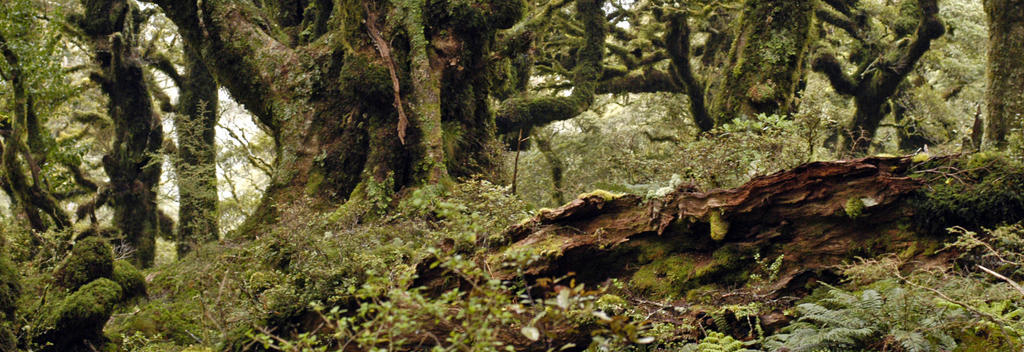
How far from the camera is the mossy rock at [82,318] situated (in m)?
5.70

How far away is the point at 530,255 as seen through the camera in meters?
3.08

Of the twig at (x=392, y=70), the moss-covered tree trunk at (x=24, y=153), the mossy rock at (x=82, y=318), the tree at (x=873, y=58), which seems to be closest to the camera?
the mossy rock at (x=82, y=318)

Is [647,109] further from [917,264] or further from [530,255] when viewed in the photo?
[530,255]

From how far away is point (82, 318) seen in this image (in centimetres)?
579

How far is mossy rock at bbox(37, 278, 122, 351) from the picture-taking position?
18.7 feet

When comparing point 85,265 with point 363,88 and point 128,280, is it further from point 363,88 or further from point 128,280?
point 363,88

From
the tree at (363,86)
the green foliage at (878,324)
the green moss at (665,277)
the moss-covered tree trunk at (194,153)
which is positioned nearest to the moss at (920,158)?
the green foliage at (878,324)

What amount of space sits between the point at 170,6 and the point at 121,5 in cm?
470

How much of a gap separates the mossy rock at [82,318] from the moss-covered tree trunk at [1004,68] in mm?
10286

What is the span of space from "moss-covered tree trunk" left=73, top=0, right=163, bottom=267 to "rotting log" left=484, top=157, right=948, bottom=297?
476 inches

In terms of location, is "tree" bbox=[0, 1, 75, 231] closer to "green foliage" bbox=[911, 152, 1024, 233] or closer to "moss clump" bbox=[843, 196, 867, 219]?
"moss clump" bbox=[843, 196, 867, 219]

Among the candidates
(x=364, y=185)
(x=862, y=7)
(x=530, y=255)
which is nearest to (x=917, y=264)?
(x=530, y=255)

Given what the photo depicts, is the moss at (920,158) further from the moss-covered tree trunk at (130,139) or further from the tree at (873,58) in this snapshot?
the moss-covered tree trunk at (130,139)

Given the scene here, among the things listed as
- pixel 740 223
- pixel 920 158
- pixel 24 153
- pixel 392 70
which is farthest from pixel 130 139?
pixel 920 158
